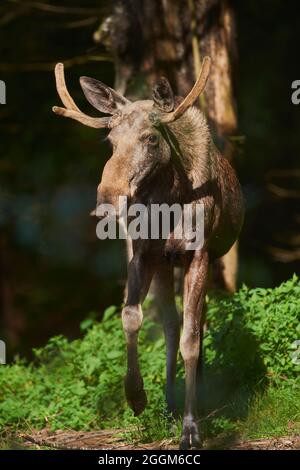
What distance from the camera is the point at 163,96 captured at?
7516 millimetres

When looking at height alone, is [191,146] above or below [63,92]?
below

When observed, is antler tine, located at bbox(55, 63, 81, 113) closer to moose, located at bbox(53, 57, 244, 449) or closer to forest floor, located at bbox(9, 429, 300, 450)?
moose, located at bbox(53, 57, 244, 449)

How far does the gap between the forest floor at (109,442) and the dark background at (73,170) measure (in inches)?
244

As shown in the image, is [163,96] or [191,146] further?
[191,146]

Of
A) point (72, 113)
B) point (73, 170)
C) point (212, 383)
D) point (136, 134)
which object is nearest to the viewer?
point (136, 134)

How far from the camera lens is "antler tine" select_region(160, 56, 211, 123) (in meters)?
7.41

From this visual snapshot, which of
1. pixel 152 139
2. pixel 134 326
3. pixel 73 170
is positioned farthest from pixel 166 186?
pixel 73 170

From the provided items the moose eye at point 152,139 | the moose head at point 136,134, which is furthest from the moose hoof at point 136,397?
the moose eye at point 152,139

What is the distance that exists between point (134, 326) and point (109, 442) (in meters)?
1.10

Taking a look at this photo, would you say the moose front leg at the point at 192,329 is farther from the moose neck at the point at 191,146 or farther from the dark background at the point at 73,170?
the dark background at the point at 73,170

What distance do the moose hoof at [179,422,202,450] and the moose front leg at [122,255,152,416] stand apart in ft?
1.30

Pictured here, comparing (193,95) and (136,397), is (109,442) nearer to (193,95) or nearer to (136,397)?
(136,397)

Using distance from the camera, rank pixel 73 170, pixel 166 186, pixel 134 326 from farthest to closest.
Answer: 1. pixel 73 170
2. pixel 166 186
3. pixel 134 326

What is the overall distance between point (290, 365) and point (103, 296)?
27.7 ft
